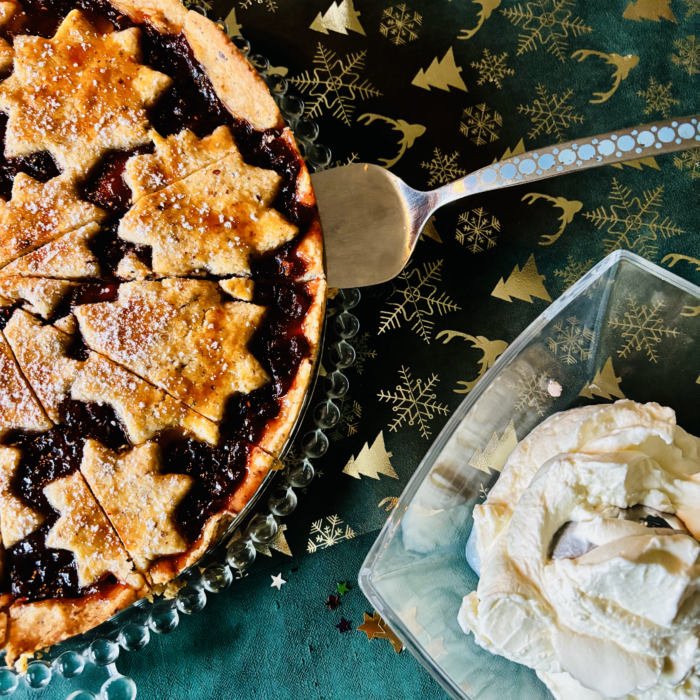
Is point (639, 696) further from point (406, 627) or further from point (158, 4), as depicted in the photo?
point (158, 4)

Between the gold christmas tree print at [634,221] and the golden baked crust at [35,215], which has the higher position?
the golden baked crust at [35,215]

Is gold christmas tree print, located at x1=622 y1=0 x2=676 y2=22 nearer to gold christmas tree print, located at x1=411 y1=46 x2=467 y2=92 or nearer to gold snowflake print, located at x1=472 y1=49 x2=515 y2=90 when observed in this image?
gold snowflake print, located at x1=472 y1=49 x2=515 y2=90

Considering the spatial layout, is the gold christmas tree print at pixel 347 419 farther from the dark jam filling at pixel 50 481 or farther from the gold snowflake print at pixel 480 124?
the gold snowflake print at pixel 480 124

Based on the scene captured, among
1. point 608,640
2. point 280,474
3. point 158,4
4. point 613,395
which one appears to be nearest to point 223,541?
point 280,474

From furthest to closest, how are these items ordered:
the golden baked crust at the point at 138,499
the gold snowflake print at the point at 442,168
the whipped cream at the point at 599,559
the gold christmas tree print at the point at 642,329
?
the gold snowflake print at the point at 442,168
the gold christmas tree print at the point at 642,329
the golden baked crust at the point at 138,499
the whipped cream at the point at 599,559

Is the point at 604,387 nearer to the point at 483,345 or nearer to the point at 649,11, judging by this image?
the point at 483,345

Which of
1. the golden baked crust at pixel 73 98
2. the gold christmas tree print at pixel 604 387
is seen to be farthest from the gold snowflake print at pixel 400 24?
the gold christmas tree print at pixel 604 387

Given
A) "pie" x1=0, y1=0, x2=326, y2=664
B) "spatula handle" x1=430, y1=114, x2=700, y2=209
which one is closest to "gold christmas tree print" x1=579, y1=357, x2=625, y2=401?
"spatula handle" x1=430, y1=114, x2=700, y2=209
